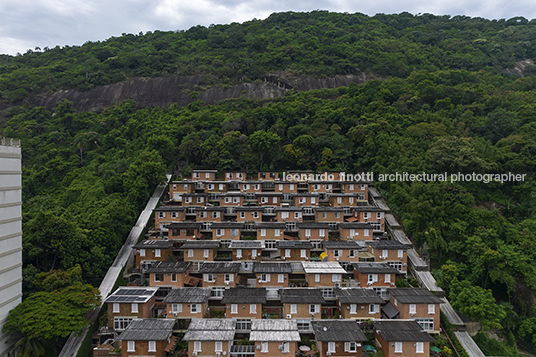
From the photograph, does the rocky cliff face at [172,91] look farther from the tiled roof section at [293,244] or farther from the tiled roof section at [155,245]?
the tiled roof section at [293,244]

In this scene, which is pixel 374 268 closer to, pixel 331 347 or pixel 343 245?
pixel 343 245

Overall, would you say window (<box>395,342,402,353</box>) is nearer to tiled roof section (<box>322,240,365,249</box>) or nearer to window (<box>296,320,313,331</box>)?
window (<box>296,320,313,331</box>)

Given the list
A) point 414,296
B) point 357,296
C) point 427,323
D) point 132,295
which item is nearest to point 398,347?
point 357,296

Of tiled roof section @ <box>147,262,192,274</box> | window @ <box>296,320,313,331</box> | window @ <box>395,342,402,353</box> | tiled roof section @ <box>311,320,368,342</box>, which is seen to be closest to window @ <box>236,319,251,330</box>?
window @ <box>296,320,313,331</box>

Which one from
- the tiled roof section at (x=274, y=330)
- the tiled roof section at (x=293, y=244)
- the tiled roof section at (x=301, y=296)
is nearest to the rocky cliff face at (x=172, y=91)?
the tiled roof section at (x=293, y=244)

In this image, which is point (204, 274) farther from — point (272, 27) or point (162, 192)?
point (272, 27)

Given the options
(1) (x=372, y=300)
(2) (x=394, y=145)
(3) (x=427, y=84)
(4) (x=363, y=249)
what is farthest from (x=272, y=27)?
(1) (x=372, y=300)
